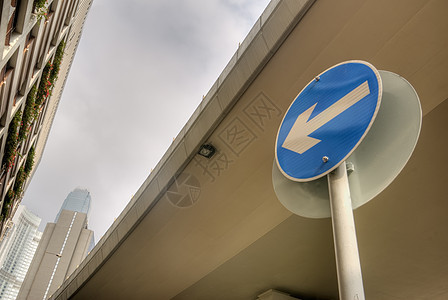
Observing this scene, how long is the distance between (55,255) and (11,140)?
228ft

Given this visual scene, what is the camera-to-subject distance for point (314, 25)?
4.17 meters

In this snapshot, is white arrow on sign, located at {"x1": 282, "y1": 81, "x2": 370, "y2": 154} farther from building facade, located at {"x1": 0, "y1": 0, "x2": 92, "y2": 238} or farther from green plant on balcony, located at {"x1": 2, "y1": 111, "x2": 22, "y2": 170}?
green plant on balcony, located at {"x1": 2, "y1": 111, "x2": 22, "y2": 170}

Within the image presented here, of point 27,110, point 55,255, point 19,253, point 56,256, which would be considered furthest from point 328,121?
point 19,253

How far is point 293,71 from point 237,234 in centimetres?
403

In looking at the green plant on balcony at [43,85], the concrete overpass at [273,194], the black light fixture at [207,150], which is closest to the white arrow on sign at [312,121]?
the concrete overpass at [273,194]

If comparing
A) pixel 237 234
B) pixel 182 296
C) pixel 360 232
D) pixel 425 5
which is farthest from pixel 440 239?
pixel 182 296

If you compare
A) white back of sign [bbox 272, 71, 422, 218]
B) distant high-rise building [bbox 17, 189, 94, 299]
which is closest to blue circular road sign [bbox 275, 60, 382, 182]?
white back of sign [bbox 272, 71, 422, 218]

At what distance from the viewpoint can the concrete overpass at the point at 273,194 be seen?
3.85 metres

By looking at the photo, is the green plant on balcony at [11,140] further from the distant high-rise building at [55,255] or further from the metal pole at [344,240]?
the distant high-rise building at [55,255]

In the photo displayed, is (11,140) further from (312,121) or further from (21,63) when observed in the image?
(312,121)

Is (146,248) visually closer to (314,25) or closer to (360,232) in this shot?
(360,232)

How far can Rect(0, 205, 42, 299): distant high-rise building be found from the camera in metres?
148

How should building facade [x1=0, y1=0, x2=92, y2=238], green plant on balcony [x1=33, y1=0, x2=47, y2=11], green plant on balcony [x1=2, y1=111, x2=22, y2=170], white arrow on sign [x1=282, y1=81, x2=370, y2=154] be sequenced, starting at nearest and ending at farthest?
white arrow on sign [x1=282, y1=81, x2=370, y2=154]
building facade [x1=0, y1=0, x2=92, y2=238]
green plant on balcony [x1=33, y1=0, x2=47, y2=11]
green plant on balcony [x1=2, y1=111, x2=22, y2=170]

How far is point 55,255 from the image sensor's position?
66875 millimetres
